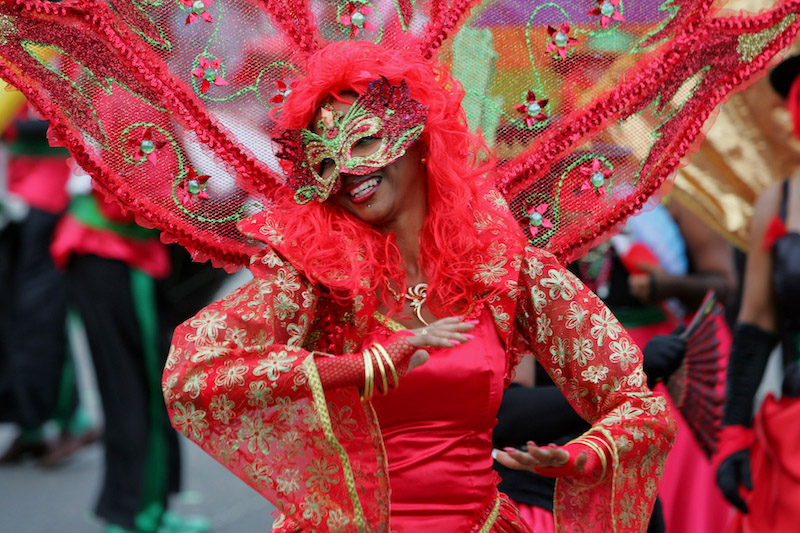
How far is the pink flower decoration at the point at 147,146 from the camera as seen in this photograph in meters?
2.22

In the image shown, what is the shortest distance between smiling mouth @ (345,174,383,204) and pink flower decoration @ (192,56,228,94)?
505mm

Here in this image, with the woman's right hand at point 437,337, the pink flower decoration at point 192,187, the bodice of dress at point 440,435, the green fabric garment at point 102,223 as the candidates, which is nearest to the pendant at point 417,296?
the bodice of dress at point 440,435

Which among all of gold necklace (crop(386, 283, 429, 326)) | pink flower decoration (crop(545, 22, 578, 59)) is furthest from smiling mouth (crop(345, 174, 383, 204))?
pink flower decoration (crop(545, 22, 578, 59))

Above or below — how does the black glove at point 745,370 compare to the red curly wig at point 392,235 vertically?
below

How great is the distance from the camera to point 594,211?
2.40m

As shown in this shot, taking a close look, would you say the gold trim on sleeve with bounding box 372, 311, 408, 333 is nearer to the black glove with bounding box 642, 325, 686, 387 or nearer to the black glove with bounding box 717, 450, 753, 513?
the black glove with bounding box 642, 325, 686, 387

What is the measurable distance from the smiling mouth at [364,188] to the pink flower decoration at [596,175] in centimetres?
64

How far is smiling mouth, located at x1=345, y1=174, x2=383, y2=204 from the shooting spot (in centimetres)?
199

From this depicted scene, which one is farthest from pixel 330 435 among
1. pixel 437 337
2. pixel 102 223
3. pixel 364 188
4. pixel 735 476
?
pixel 102 223

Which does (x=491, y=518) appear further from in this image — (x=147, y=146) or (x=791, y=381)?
(x=791, y=381)

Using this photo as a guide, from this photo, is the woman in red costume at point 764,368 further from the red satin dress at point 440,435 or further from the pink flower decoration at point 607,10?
the red satin dress at point 440,435

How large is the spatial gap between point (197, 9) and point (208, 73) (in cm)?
15

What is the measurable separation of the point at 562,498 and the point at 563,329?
352mm

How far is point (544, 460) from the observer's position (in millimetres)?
1824
